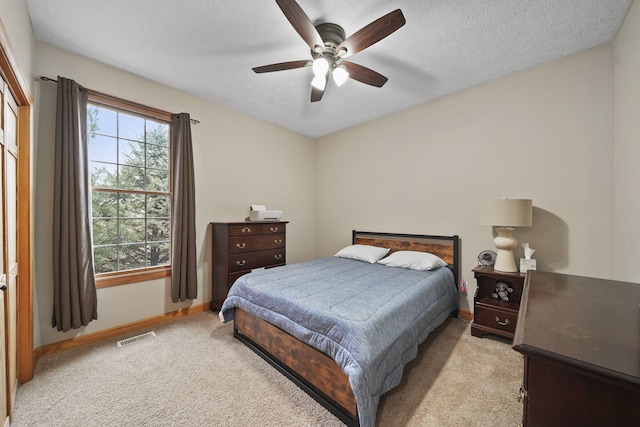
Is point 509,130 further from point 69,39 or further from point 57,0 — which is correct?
point 69,39

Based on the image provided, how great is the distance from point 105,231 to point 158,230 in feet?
1.61

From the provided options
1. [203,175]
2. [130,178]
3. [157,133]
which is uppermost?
[157,133]

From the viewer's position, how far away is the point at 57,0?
1791mm

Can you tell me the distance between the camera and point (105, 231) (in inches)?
104

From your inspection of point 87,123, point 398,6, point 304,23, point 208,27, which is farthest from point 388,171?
point 87,123

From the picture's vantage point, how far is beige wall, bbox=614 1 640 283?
5.80 feet

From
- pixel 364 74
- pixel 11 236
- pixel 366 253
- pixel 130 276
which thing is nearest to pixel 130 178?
pixel 130 276

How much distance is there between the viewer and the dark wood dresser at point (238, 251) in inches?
123

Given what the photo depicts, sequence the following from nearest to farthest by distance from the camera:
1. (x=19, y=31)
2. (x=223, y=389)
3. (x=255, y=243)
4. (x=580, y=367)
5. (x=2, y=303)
A: (x=580, y=367) → (x=2, y=303) → (x=19, y=31) → (x=223, y=389) → (x=255, y=243)

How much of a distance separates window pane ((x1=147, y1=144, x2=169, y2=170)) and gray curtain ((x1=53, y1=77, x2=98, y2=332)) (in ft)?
2.04

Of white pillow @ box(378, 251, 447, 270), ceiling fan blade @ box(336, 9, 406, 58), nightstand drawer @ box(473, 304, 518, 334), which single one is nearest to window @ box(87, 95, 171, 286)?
ceiling fan blade @ box(336, 9, 406, 58)

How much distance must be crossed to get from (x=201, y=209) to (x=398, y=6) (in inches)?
116

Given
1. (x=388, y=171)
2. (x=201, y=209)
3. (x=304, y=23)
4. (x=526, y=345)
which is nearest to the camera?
(x=526, y=345)

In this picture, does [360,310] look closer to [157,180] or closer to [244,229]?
[244,229]
